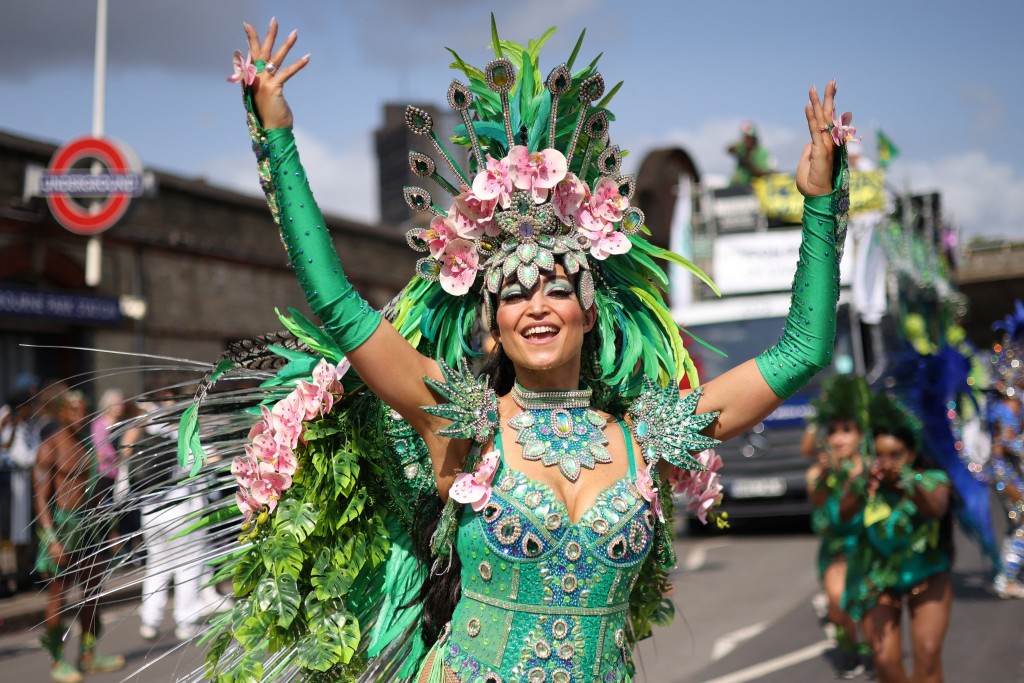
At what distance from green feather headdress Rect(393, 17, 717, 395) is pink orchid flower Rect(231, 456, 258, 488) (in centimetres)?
56

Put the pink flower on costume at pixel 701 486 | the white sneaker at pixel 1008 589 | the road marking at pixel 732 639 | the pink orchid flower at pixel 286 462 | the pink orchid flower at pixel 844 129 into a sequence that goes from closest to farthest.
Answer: the pink orchid flower at pixel 844 129 < the pink orchid flower at pixel 286 462 < the pink flower on costume at pixel 701 486 < the road marking at pixel 732 639 < the white sneaker at pixel 1008 589

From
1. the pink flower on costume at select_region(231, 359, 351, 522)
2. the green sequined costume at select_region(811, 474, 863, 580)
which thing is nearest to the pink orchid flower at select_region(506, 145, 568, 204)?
the pink flower on costume at select_region(231, 359, 351, 522)

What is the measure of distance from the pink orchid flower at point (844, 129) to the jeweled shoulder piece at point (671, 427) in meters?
0.72

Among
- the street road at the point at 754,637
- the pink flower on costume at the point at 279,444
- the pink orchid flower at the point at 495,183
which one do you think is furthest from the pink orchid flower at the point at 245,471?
the street road at the point at 754,637

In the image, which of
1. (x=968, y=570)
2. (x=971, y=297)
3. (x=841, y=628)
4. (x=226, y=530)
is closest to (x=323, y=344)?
(x=226, y=530)

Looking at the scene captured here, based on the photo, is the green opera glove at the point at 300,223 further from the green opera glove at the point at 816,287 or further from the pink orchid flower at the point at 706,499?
the pink orchid flower at the point at 706,499

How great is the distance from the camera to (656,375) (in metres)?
3.04

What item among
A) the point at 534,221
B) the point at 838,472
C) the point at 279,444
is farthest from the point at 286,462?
the point at 838,472

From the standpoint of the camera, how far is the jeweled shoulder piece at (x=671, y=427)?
2.76 meters

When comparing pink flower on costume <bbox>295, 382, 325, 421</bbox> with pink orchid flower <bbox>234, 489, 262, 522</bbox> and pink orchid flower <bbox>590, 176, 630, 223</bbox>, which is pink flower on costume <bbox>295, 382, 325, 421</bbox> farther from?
pink orchid flower <bbox>590, 176, 630, 223</bbox>

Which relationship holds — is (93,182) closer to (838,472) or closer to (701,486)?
(838,472)

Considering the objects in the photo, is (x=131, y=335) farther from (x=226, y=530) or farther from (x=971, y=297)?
(x=971, y=297)

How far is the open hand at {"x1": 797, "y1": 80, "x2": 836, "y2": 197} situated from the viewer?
262cm

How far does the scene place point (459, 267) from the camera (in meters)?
2.82
